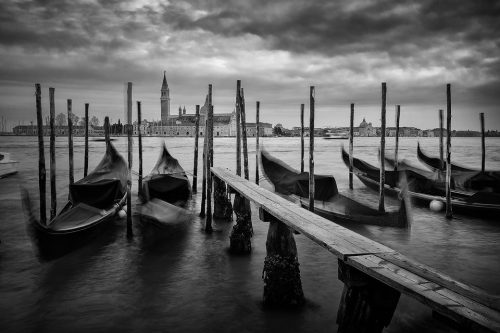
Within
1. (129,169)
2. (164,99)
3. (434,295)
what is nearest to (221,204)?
(129,169)

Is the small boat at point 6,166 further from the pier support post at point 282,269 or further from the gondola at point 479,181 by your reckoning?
the gondola at point 479,181

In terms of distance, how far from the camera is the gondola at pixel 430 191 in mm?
6473

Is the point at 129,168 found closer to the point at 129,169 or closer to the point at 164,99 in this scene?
the point at 129,169

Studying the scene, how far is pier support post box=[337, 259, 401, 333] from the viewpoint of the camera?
2.16m

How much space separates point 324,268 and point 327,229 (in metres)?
1.85

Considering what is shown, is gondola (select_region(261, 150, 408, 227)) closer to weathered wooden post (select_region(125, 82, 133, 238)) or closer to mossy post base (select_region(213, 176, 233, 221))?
mossy post base (select_region(213, 176, 233, 221))

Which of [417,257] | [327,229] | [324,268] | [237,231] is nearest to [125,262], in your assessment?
[237,231]

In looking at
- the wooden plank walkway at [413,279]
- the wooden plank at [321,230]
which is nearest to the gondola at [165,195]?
the wooden plank at [321,230]

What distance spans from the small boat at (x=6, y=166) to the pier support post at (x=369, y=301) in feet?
42.8

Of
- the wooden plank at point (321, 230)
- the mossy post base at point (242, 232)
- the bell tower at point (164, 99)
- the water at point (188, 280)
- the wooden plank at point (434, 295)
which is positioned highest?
→ the bell tower at point (164, 99)

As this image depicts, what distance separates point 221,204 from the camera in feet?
22.3

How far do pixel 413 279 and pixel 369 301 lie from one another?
0.41m

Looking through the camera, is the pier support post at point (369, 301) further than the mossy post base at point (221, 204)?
No

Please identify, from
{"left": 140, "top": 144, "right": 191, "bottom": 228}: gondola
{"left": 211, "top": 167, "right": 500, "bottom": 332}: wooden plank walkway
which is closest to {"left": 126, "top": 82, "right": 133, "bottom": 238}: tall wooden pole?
{"left": 140, "top": 144, "right": 191, "bottom": 228}: gondola
